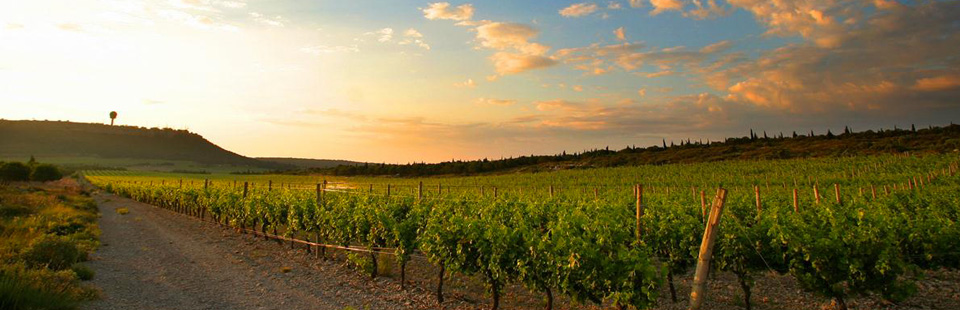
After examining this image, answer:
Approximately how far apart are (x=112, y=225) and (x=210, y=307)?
790 inches

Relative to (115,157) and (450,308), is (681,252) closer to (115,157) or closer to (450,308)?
(450,308)

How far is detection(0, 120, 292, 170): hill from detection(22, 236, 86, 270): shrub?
14155cm

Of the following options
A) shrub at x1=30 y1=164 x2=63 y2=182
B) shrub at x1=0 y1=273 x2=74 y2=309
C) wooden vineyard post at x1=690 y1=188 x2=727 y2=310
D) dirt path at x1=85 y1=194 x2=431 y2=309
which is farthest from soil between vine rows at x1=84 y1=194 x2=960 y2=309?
shrub at x1=30 y1=164 x2=63 y2=182

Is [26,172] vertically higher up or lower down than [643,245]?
higher up

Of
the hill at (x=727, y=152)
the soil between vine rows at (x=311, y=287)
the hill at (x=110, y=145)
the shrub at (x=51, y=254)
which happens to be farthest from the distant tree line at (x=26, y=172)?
the shrub at (x=51, y=254)

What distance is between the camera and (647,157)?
92.1 metres

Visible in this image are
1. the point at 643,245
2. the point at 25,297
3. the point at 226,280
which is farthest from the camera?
the point at 226,280

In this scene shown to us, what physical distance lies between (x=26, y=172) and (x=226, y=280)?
85.8 metres

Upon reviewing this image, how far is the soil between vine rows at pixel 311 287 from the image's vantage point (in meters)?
9.58

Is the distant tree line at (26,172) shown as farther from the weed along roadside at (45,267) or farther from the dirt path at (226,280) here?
the dirt path at (226,280)

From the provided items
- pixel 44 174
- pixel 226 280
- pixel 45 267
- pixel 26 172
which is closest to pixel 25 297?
pixel 45 267

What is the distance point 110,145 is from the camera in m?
155

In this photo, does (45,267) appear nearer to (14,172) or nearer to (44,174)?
(14,172)

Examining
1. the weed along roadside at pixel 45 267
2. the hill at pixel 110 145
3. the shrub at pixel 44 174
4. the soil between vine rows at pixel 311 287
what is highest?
Answer: the hill at pixel 110 145
